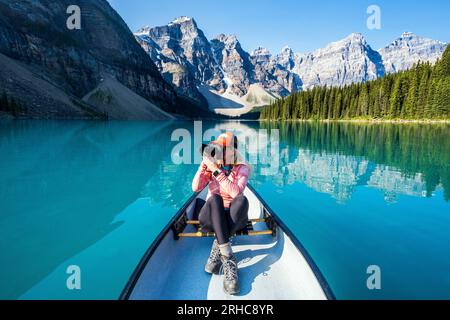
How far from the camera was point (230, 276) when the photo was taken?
4820 mm

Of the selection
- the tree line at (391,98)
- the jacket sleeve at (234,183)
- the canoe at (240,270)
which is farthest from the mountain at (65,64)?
the jacket sleeve at (234,183)

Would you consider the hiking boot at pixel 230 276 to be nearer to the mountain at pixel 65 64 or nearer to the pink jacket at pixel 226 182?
the pink jacket at pixel 226 182

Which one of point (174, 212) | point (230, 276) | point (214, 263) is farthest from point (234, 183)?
point (174, 212)

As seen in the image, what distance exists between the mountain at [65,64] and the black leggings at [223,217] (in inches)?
3195

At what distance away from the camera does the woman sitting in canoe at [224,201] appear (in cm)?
505

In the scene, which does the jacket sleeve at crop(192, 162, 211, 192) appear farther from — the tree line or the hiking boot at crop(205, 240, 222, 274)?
the tree line

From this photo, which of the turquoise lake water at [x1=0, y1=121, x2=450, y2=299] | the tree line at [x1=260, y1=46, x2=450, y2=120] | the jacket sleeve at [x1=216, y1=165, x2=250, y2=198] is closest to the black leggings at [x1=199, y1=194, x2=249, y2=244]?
the jacket sleeve at [x1=216, y1=165, x2=250, y2=198]

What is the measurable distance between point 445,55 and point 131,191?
9046cm

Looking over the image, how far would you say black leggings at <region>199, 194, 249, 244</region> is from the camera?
511 cm

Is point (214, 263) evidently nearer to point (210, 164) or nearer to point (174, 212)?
point (210, 164)
